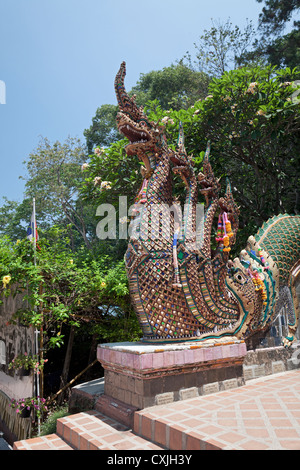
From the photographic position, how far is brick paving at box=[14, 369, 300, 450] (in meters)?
2.43

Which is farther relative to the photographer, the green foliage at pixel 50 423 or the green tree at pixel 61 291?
the green tree at pixel 61 291

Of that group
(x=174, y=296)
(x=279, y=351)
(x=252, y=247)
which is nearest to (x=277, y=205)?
(x=252, y=247)

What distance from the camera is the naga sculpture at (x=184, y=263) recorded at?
13.1ft

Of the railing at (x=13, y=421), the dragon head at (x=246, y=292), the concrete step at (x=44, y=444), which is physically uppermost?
the dragon head at (x=246, y=292)

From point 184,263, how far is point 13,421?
3.80m

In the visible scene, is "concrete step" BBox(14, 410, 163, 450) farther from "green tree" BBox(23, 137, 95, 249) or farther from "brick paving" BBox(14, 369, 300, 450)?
"green tree" BBox(23, 137, 95, 249)

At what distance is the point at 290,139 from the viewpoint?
8070 millimetres

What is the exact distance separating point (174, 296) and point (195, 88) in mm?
14197

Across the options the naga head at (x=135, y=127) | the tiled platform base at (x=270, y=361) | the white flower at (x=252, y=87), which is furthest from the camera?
the white flower at (x=252, y=87)

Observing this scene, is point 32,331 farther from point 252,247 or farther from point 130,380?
point 252,247

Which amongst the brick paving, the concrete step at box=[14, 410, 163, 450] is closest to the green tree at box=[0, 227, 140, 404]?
the concrete step at box=[14, 410, 163, 450]

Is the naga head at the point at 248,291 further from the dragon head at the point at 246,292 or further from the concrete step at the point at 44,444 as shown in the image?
the concrete step at the point at 44,444

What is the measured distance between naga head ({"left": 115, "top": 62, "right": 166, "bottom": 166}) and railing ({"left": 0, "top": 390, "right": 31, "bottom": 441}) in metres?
4.06

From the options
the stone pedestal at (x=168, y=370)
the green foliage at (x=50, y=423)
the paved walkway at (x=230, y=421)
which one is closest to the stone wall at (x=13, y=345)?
the green foliage at (x=50, y=423)
